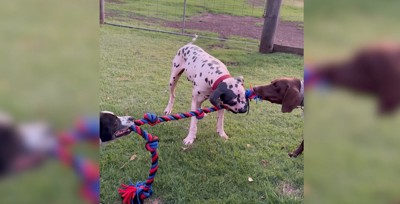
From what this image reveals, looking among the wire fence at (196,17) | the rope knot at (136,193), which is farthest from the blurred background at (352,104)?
the wire fence at (196,17)

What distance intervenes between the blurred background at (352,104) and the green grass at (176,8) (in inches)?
306

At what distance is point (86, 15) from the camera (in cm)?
56

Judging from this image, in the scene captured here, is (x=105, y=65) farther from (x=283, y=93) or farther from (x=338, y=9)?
(x=338, y=9)

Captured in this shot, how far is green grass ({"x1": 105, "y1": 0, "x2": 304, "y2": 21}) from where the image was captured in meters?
8.20

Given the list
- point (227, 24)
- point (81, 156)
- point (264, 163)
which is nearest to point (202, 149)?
point (264, 163)

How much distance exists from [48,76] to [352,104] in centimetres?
45

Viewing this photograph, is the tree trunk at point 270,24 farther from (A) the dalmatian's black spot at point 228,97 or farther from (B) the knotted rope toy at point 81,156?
(B) the knotted rope toy at point 81,156

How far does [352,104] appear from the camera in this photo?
0.54 meters

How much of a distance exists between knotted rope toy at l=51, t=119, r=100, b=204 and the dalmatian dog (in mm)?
2135

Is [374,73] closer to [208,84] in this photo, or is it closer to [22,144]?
[22,144]

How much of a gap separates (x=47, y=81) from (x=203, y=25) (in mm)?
7770

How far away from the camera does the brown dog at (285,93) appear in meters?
2.54

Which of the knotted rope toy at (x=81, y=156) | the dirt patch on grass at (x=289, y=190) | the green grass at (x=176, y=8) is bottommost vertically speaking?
the dirt patch on grass at (x=289, y=190)

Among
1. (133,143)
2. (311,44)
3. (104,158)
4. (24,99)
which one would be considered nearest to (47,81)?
(24,99)
